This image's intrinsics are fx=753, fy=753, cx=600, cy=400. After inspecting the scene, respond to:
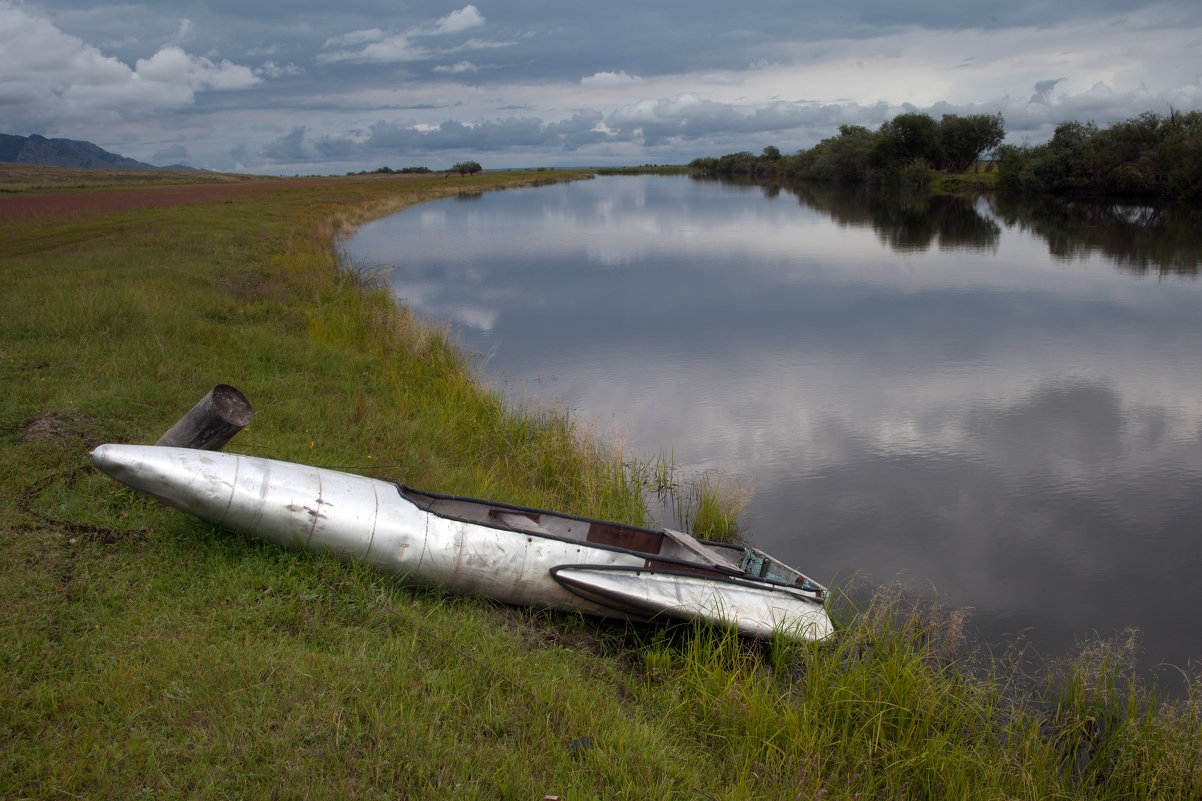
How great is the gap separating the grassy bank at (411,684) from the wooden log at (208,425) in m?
0.57

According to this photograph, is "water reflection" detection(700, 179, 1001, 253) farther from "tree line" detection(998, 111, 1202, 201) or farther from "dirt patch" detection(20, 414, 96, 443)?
"dirt patch" detection(20, 414, 96, 443)

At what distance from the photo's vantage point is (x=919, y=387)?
45.6 feet

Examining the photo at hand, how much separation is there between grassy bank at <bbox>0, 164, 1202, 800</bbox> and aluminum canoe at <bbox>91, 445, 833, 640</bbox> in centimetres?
20

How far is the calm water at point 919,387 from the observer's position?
797 cm

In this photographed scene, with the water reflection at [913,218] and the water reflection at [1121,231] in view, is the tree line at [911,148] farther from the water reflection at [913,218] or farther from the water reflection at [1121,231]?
the water reflection at [1121,231]

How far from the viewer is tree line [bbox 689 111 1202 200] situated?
45.7 meters

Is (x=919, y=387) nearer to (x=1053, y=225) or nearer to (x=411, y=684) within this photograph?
(x=411, y=684)

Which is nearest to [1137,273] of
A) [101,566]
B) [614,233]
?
[614,233]

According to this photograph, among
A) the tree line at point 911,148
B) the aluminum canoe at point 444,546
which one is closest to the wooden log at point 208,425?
the aluminum canoe at point 444,546

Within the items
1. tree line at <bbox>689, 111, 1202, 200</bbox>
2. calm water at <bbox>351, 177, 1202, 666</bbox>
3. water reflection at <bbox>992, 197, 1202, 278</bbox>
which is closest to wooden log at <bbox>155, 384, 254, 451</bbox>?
calm water at <bbox>351, 177, 1202, 666</bbox>

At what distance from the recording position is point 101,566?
16.4 feet

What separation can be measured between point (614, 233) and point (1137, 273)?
23.0 m

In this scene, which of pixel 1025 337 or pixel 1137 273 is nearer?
pixel 1025 337

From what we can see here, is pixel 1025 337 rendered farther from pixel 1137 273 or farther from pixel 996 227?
pixel 996 227
